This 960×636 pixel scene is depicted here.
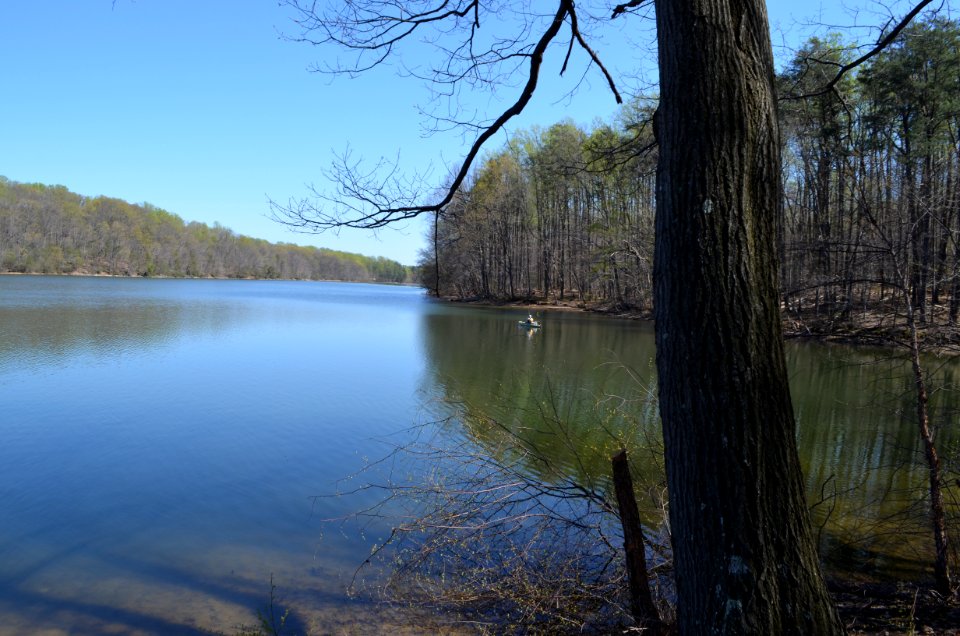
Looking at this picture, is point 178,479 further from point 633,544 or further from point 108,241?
point 108,241

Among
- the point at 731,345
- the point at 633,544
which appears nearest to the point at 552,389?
the point at 633,544

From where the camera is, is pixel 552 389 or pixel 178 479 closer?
pixel 178 479

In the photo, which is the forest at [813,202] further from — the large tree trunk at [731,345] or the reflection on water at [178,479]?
the reflection on water at [178,479]

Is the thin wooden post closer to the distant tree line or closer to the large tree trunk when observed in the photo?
the large tree trunk

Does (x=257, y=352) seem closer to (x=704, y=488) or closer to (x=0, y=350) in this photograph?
(x=0, y=350)

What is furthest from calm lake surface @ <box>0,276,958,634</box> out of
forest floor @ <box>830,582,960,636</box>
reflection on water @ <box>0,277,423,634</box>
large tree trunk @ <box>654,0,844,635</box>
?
large tree trunk @ <box>654,0,844,635</box>

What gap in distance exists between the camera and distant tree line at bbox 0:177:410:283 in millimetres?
76062

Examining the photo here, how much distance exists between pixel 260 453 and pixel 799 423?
31.7ft

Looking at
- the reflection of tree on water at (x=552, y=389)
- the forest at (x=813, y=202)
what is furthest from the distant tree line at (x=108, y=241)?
the reflection of tree on water at (x=552, y=389)

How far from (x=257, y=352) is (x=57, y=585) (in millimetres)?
13850

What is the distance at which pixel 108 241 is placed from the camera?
86.1 m

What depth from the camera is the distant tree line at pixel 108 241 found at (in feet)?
250

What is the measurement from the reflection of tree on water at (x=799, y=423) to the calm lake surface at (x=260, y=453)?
0.05 m

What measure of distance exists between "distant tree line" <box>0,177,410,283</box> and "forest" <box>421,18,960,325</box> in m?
15.7
